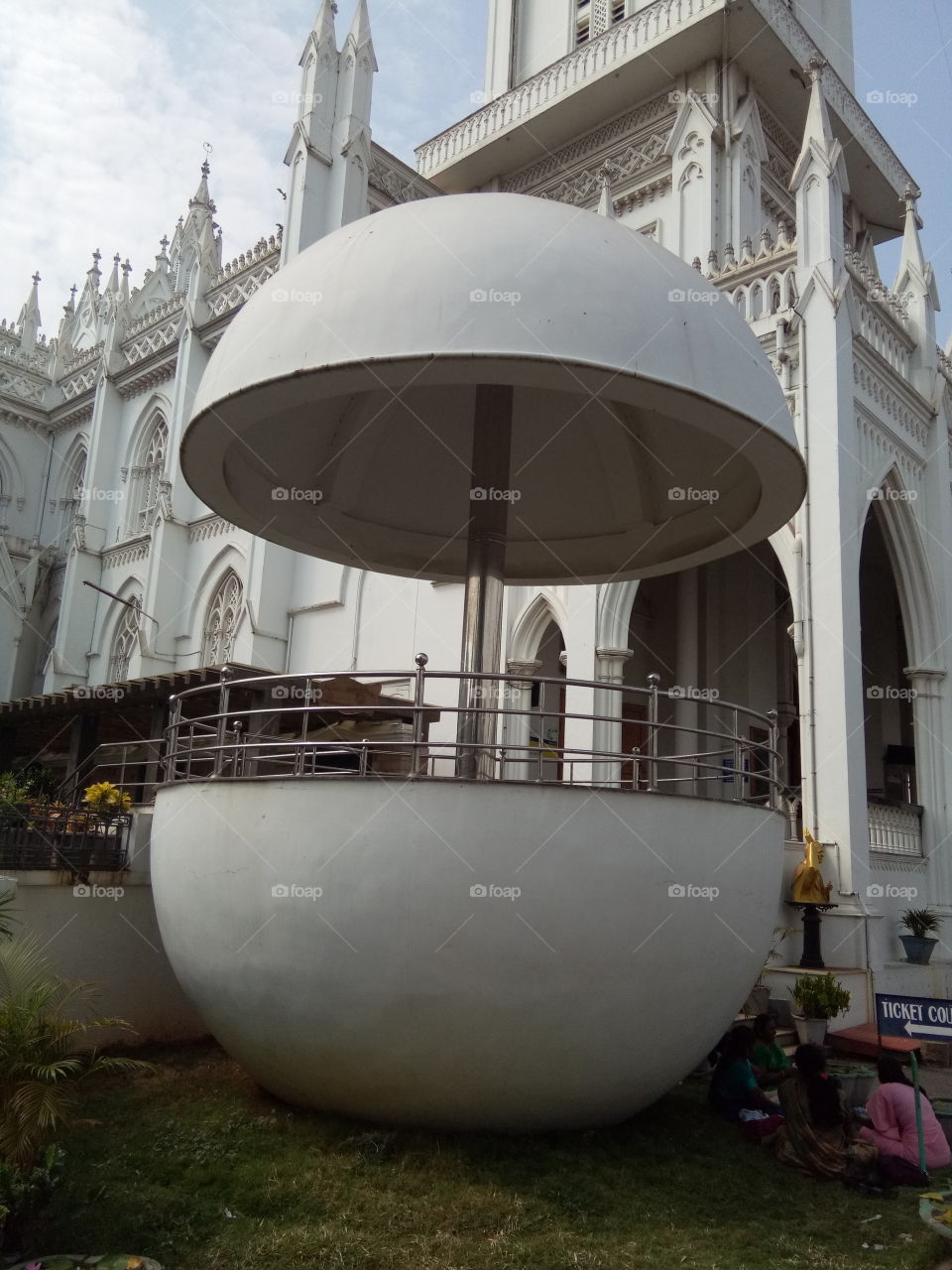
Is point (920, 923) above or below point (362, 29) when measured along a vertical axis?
below

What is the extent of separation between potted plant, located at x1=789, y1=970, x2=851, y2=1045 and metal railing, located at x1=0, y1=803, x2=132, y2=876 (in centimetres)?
704

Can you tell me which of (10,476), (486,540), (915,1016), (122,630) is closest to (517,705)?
(486,540)

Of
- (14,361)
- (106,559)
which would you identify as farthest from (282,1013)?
(14,361)

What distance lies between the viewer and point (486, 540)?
8094 millimetres

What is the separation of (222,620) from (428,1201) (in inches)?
808

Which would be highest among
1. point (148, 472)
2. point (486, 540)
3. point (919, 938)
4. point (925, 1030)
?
point (148, 472)

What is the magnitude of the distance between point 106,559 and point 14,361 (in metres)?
10.3

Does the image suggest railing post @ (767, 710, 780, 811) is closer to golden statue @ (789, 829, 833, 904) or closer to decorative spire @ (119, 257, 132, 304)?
golden statue @ (789, 829, 833, 904)

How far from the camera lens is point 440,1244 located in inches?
196

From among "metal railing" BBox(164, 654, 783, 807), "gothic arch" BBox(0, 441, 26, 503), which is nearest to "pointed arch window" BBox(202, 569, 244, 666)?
"metal railing" BBox(164, 654, 783, 807)

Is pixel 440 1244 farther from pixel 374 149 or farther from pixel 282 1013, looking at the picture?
pixel 374 149

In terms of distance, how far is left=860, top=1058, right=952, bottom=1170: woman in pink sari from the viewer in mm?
6660

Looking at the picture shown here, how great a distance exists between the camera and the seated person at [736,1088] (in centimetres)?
743

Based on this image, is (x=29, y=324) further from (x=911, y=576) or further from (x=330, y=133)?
(x=911, y=576)
